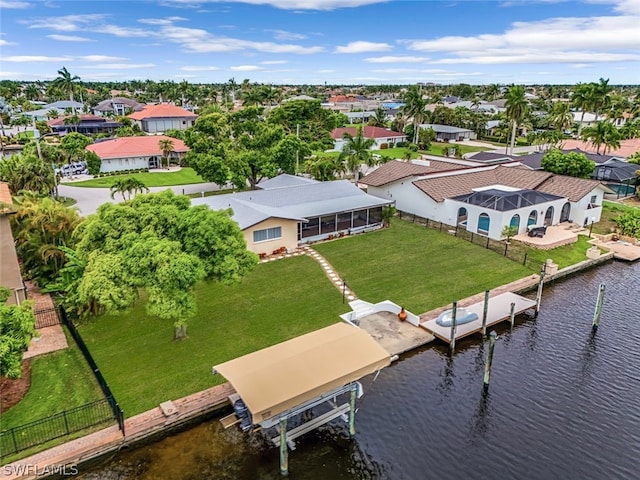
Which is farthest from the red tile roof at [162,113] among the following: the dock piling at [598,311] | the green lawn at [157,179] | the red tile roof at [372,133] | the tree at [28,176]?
the dock piling at [598,311]

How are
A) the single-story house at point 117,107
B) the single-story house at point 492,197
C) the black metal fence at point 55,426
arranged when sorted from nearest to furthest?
the black metal fence at point 55,426
the single-story house at point 492,197
the single-story house at point 117,107

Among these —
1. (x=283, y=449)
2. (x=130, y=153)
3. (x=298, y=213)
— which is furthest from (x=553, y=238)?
(x=130, y=153)

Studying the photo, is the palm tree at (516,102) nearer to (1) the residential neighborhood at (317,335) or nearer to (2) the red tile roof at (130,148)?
(1) the residential neighborhood at (317,335)

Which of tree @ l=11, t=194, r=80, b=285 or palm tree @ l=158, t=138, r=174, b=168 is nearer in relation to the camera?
tree @ l=11, t=194, r=80, b=285

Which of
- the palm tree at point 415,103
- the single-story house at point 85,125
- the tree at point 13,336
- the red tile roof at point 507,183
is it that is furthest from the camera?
the single-story house at point 85,125

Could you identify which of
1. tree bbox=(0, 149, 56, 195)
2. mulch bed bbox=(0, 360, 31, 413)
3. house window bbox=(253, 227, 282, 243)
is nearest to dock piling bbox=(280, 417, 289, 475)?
mulch bed bbox=(0, 360, 31, 413)

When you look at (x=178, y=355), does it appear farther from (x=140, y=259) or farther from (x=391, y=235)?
(x=391, y=235)

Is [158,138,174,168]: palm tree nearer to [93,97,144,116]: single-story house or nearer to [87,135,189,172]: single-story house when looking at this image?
[87,135,189,172]: single-story house
